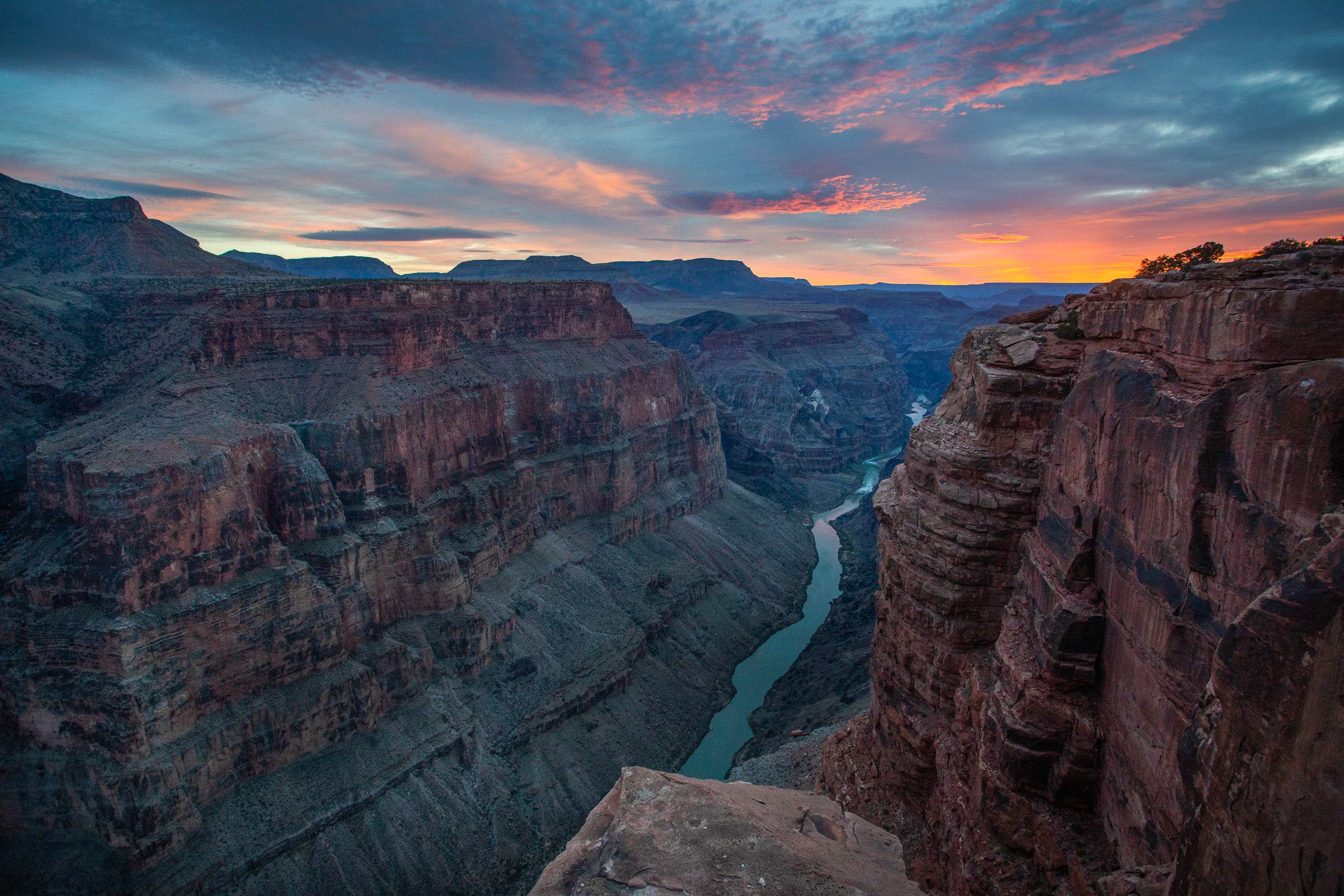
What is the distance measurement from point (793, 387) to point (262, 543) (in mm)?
103894

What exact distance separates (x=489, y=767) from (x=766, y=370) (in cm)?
9869

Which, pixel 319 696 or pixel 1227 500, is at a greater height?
pixel 1227 500

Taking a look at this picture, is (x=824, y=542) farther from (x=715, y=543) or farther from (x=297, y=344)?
(x=297, y=344)

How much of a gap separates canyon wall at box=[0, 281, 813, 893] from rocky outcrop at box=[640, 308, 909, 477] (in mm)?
46168

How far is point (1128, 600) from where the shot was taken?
12.8m

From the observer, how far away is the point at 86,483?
28078 millimetres

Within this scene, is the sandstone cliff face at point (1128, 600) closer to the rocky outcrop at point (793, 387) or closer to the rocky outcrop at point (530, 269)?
the rocky outcrop at point (793, 387)

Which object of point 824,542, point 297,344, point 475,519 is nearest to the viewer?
point 297,344

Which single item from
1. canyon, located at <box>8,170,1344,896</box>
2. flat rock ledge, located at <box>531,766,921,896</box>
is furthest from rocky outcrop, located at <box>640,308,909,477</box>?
flat rock ledge, located at <box>531,766,921,896</box>

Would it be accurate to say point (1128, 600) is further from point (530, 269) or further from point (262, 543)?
point (530, 269)

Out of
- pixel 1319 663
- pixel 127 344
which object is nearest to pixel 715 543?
pixel 127 344

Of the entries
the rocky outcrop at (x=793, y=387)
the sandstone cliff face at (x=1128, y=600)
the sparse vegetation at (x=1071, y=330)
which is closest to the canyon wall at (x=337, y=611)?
the sandstone cliff face at (x=1128, y=600)

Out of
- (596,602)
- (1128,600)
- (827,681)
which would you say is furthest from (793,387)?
(1128,600)

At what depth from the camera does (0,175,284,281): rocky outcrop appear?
55344mm
